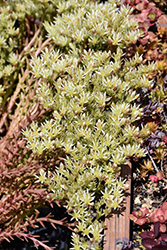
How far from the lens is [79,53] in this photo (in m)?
2.15

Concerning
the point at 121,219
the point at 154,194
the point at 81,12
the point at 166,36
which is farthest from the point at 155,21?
the point at 121,219

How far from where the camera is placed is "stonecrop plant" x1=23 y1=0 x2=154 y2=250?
5.69ft

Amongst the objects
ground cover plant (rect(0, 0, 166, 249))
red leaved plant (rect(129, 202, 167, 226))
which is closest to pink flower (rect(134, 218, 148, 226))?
red leaved plant (rect(129, 202, 167, 226))

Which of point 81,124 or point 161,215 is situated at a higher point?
point 81,124

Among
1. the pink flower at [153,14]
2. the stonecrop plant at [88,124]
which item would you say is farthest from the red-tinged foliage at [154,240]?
the pink flower at [153,14]

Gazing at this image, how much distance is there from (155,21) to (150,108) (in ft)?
3.17

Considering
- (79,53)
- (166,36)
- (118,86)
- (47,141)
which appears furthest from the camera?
(166,36)

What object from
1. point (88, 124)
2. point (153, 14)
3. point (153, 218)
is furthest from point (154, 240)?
point (153, 14)

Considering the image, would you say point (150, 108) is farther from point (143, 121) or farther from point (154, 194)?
point (154, 194)

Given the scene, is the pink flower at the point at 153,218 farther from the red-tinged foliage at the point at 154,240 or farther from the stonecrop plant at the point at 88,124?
the stonecrop plant at the point at 88,124

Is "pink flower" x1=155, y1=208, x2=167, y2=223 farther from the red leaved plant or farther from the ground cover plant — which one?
the ground cover plant

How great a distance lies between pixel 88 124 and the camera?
5.84ft

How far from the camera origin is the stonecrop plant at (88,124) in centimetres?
174

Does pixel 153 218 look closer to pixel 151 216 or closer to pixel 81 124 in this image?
pixel 151 216
